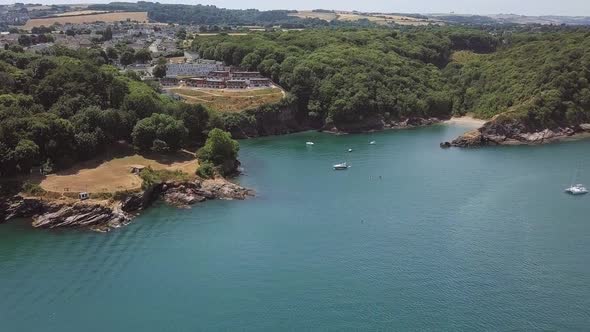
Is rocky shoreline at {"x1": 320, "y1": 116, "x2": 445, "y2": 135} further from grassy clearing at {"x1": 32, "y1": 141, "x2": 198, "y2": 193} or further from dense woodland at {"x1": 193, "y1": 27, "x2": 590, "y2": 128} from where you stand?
grassy clearing at {"x1": 32, "y1": 141, "x2": 198, "y2": 193}

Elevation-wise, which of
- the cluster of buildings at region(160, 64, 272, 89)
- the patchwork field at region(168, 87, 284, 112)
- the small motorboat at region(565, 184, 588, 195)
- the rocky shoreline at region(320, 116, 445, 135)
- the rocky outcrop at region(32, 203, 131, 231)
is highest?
the cluster of buildings at region(160, 64, 272, 89)

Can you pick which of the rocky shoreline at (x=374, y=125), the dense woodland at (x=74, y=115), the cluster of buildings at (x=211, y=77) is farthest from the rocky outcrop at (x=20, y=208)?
the rocky shoreline at (x=374, y=125)

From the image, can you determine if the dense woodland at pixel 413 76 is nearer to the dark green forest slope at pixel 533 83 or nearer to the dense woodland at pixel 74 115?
the dark green forest slope at pixel 533 83

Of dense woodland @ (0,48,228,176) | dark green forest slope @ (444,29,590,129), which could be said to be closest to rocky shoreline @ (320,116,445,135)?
dark green forest slope @ (444,29,590,129)

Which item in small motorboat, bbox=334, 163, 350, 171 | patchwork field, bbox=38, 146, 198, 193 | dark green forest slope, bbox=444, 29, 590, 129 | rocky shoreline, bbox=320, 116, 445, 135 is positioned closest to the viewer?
→ patchwork field, bbox=38, 146, 198, 193

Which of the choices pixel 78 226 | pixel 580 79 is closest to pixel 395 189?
pixel 78 226

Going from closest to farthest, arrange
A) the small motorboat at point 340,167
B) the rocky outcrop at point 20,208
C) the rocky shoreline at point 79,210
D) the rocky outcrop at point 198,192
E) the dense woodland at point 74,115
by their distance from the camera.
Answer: the rocky shoreline at point 79,210, the rocky outcrop at point 20,208, the rocky outcrop at point 198,192, the dense woodland at point 74,115, the small motorboat at point 340,167

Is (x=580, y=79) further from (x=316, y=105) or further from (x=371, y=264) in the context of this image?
(x=371, y=264)

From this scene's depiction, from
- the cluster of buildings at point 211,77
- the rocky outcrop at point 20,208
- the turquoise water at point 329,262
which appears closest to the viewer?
the turquoise water at point 329,262
